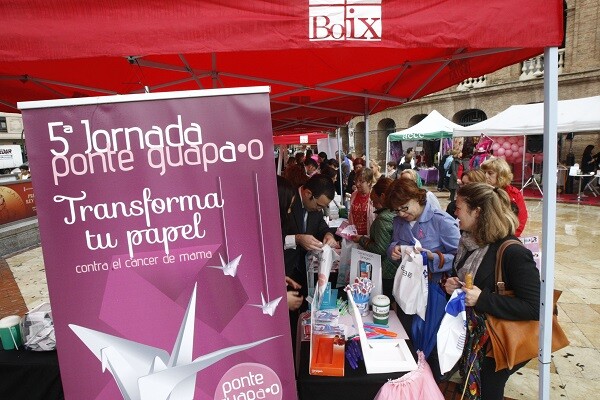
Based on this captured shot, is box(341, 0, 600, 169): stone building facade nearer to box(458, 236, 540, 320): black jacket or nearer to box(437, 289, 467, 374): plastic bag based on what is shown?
box(458, 236, 540, 320): black jacket

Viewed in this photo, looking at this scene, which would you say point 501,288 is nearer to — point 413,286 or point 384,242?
point 413,286

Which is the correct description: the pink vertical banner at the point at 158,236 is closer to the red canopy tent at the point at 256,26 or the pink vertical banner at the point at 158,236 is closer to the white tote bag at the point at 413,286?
the red canopy tent at the point at 256,26

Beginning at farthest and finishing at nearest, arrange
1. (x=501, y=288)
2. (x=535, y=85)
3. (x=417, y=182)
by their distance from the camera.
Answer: (x=535, y=85) < (x=417, y=182) < (x=501, y=288)

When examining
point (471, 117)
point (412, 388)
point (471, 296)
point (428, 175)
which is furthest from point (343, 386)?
point (471, 117)

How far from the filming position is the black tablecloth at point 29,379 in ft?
6.97

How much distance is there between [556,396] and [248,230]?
3108 mm

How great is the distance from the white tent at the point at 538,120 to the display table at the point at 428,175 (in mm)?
7193

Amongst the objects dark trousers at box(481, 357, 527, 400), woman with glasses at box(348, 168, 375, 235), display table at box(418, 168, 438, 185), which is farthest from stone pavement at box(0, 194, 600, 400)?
display table at box(418, 168, 438, 185)

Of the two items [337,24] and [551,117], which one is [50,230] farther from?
[551,117]

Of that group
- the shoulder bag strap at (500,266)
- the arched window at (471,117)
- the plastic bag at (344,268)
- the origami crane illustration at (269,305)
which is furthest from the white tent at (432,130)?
the origami crane illustration at (269,305)

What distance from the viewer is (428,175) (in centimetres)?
1828

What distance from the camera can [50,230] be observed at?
4.54 feet

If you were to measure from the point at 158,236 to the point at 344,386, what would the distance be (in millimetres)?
1221

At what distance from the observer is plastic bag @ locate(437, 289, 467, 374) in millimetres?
1937
